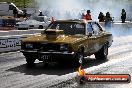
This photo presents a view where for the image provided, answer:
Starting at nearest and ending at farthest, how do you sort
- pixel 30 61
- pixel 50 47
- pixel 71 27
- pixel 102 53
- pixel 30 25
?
pixel 50 47
pixel 30 61
pixel 71 27
pixel 102 53
pixel 30 25

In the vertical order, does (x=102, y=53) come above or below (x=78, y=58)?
below

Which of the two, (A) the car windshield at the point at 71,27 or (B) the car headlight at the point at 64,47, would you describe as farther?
(A) the car windshield at the point at 71,27

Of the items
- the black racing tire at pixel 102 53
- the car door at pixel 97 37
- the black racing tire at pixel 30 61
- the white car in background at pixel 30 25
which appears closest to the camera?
the black racing tire at pixel 30 61

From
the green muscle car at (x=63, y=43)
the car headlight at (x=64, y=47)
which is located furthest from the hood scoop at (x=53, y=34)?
the car headlight at (x=64, y=47)

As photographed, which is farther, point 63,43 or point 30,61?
point 30,61

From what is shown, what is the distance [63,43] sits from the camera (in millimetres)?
11109

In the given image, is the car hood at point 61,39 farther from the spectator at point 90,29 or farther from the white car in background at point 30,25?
the white car in background at point 30,25

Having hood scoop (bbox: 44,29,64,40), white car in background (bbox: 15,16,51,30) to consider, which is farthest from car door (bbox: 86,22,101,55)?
white car in background (bbox: 15,16,51,30)

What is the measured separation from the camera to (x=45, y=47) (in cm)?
1128

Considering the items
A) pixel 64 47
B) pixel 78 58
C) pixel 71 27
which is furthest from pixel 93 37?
pixel 64 47

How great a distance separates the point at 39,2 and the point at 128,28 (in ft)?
157

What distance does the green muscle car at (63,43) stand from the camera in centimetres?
1116

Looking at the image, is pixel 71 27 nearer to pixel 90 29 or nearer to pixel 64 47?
pixel 90 29

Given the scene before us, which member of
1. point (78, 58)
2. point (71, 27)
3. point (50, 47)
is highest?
point (71, 27)
